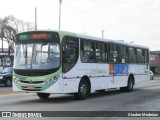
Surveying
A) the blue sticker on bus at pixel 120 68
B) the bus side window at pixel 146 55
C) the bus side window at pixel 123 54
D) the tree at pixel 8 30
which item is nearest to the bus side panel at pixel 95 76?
the blue sticker on bus at pixel 120 68

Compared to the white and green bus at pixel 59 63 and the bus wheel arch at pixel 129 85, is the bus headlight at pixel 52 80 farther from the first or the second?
the bus wheel arch at pixel 129 85

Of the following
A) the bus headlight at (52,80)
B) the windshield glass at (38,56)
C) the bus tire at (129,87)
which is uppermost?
the windshield glass at (38,56)

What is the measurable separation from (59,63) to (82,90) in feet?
7.55

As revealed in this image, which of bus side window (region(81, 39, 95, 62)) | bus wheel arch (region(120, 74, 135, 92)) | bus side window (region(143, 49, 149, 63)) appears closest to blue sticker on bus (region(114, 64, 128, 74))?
bus wheel arch (region(120, 74, 135, 92))

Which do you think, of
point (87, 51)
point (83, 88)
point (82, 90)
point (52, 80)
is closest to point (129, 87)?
point (87, 51)

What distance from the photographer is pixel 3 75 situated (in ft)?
105

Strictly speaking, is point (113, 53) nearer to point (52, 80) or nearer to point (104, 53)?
point (104, 53)

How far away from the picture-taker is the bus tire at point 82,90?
18031 mm

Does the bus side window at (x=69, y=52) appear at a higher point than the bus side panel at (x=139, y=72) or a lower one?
higher

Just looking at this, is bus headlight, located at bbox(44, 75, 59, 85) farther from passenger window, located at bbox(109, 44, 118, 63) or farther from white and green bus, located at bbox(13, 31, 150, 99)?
passenger window, located at bbox(109, 44, 118, 63)

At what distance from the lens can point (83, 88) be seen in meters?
18.3

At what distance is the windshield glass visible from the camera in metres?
16.5

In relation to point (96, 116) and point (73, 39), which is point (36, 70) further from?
point (96, 116)

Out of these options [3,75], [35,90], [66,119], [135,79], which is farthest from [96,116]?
[3,75]
